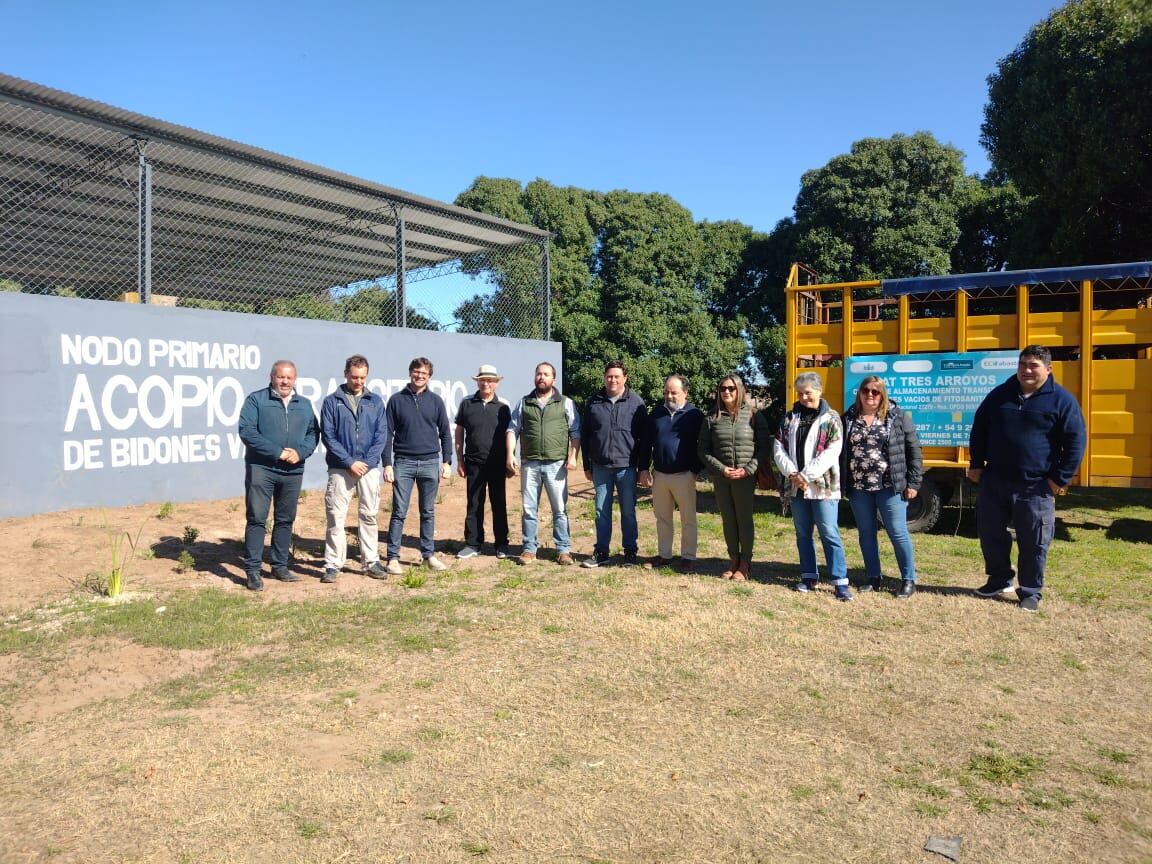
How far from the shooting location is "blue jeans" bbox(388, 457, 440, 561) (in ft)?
22.2

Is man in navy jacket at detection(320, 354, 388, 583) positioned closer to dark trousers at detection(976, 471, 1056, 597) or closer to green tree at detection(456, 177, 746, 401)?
dark trousers at detection(976, 471, 1056, 597)

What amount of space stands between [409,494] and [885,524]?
150 inches

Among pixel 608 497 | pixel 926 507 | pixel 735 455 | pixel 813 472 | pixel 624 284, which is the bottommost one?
pixel 926 507

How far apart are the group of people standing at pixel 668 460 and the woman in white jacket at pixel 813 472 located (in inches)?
0.4

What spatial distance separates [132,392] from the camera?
8.78 m

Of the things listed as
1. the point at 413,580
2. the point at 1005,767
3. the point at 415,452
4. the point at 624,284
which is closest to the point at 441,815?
the point at 1005,767

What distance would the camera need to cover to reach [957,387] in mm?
8477


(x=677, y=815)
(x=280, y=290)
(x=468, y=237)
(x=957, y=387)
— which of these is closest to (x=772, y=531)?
(x=957, y=387)

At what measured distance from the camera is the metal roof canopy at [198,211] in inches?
372

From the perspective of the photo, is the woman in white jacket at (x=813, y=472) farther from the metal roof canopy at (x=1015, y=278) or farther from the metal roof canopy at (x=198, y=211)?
the metal roof canopy at (x=198, y=211)

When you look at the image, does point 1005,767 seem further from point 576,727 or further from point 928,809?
point 576,727

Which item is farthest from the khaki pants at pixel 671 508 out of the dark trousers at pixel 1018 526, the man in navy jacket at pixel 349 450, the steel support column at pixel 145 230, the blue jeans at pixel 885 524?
the steel support column at pixel 145 230

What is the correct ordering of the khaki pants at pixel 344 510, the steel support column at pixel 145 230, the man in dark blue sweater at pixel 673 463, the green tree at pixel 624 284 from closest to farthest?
the khaki pants at pixel 344 510, the man in dark blue sweater at pixel 673 463, the steel support column at pixel 145 230, the green tree at pixel 624 284

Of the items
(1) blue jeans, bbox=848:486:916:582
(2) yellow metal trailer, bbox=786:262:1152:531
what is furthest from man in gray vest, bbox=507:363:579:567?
(2) yellow metal trailer, bbox=786:262:1152:531
